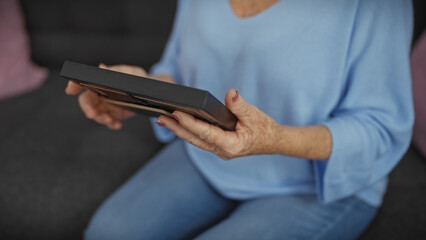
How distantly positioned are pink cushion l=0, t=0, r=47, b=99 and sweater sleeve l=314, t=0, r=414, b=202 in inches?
44.1

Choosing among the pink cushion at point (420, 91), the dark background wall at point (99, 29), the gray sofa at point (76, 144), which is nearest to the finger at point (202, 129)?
the gray sofa at point (76, 144)

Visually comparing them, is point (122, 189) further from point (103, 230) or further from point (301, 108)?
point (301, 108)

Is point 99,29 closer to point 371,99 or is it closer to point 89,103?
point 89,103

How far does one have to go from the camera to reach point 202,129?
1.55 feet

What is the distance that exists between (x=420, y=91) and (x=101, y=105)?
812 millimetres

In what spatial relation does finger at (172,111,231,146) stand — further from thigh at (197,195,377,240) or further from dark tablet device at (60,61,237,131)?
thigh at (197,195,377,240)

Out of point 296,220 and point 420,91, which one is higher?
point 420,91

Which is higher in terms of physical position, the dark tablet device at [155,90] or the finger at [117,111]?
the dark tablet device at [155,90]

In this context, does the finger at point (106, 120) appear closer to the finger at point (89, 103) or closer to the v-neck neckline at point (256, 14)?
the finger at point (89, 103)

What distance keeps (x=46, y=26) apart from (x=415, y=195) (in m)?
1.37

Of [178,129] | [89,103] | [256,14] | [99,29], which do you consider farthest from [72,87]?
[99,29]

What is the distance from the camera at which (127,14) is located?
126 cm

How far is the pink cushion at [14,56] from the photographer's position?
1240mm

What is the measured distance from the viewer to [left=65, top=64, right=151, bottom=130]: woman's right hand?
67 cm
